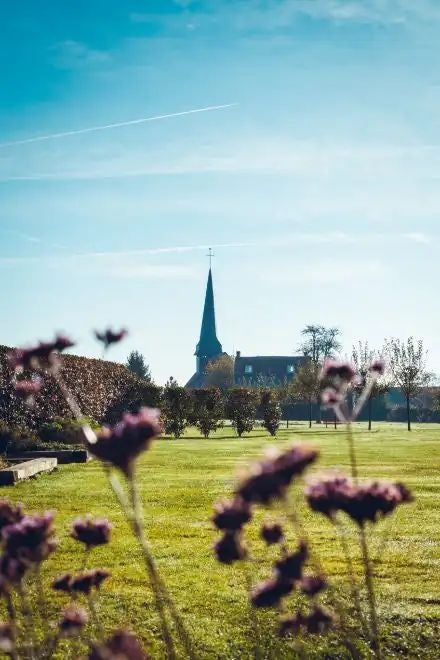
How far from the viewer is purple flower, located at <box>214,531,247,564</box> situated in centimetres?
234

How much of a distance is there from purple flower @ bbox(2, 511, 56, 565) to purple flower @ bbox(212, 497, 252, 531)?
596 mm

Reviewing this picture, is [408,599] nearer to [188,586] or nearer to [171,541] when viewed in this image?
[188,586]

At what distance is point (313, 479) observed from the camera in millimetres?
2482

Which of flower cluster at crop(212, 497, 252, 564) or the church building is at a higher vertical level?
the church building

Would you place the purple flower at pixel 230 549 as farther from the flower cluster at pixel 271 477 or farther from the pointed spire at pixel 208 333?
the pointed spire at pixel 208 333

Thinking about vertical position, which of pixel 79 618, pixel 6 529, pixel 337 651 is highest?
pixel 6 529

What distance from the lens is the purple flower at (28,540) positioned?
237 cm

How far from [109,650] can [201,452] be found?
2182 centimetres

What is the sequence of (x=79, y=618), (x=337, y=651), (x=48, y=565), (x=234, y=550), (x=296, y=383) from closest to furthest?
(x=234, y=550) → (x=79, y=618) → (x=337, y=651) → (x=48, y=565) → (x=296, y=383)

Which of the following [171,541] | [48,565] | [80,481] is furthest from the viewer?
[80,481]

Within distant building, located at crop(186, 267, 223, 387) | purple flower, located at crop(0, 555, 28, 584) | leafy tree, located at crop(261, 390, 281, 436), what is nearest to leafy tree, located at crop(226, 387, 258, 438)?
leafy tree, located at crop(261, 390, 281, 436)

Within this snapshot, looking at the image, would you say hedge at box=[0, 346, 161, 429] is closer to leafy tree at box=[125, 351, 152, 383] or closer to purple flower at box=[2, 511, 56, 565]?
purple flower at box=[2, 511, 56, 565]

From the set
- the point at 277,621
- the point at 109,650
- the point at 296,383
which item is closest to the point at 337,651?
the point at 277,621

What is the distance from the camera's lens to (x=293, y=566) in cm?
231
